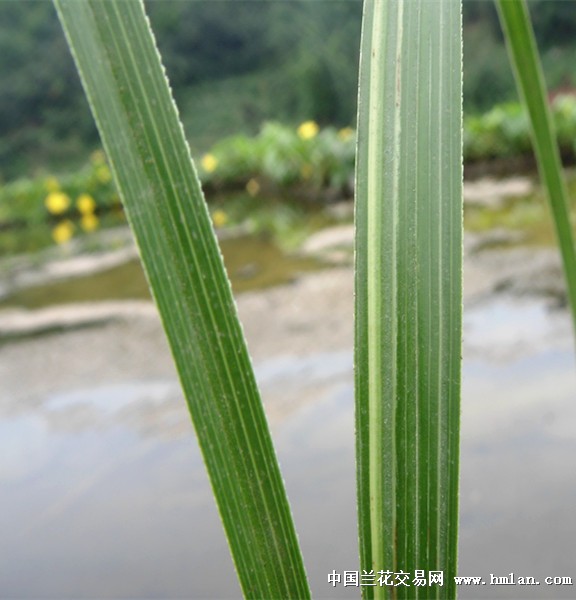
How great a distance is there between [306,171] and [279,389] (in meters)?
1.94

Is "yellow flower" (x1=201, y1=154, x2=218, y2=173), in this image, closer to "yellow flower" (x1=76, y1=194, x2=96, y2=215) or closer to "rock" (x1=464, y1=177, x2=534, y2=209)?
"yellow flower" (x1=76, y1=194, x2=96, y2=215)

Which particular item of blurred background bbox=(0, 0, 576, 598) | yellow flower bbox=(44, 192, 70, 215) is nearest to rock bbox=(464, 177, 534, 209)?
blurred background bbox=(0, 0, 576, 598)

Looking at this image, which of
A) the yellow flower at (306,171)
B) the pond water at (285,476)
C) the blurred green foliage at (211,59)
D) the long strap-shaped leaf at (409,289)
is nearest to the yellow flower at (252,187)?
the yellow flower at (306,171)

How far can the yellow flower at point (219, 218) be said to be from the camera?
2.52m

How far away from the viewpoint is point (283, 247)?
1.93 metres

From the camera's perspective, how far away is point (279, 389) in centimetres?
105

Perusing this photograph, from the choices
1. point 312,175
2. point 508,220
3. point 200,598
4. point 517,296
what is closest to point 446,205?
point 200,598

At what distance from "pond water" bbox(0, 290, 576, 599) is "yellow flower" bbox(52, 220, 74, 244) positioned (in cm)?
176

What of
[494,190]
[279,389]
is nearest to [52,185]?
[494,190]

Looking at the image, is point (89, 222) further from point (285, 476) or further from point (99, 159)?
point (285, 476)

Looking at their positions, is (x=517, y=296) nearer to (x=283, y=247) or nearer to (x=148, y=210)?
(x=283, y=247)

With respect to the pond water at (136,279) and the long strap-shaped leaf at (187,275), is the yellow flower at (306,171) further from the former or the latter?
the long strap-shaped leaf at (187,275)

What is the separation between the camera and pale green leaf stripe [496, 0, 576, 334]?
0.65 feet

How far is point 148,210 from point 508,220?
172 centimetres
